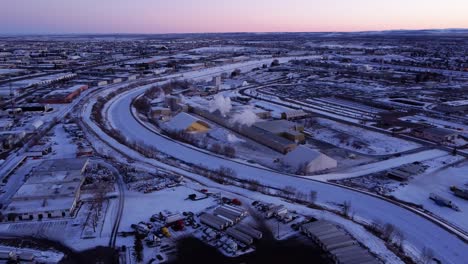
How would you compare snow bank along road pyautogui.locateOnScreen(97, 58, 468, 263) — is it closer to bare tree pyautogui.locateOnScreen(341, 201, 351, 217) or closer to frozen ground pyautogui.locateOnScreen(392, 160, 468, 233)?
bare tree pyautogui.locateOnScreen(341, 201, 351, 217)

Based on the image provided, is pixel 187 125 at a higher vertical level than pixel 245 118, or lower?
lower

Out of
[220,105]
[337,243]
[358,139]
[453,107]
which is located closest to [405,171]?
[358,139]

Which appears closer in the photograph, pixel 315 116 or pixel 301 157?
pixel 301 157

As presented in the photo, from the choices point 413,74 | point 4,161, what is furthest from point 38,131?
point 413,74

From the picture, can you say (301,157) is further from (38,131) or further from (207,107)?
(38,131)

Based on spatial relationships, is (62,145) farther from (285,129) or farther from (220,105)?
(285,129)

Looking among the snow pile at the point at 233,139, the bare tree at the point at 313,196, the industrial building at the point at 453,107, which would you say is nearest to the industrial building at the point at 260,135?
the snow pile at the point at 233,139

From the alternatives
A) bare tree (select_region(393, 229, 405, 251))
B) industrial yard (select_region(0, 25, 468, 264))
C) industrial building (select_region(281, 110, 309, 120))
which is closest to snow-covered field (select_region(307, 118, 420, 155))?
industrial yard (select_region(0, 25, 468, 264))
